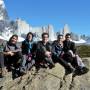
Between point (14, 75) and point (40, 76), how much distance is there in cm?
98

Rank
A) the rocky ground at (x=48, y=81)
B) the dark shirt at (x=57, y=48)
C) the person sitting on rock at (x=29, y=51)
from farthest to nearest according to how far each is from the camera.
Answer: the dark shirt at (x=57, y=48) → the person sitting on rock at (x=29, y=51) → the rocky ground at (x=48, y=81)

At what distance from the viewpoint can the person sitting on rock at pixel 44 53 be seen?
38.5 feet

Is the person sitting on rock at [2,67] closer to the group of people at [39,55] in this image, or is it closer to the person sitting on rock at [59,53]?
the group of people at [39,55]

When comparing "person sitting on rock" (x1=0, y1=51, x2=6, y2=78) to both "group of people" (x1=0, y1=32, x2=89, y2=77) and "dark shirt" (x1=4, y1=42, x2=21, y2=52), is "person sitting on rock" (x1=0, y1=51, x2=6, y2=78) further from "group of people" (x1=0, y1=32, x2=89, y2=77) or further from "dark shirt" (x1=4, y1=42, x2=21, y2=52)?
"dark shirt" (x1=4, y1=42, x2=21, y2=52)

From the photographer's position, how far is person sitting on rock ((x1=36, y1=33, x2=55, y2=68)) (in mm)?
11727

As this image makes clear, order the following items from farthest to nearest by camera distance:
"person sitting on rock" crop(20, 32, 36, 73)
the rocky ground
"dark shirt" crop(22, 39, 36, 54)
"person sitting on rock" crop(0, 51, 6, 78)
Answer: "dark shirt" crop(22, 39, 36, 54), "person sitting on rock" crop(20, 32, 36, 73), "person sitting on rock" crop(0, 51, 6, 78), the rocky ground

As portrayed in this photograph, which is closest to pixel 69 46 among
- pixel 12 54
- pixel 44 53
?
pixel 44 53

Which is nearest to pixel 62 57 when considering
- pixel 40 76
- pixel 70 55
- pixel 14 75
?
pixel 70 55

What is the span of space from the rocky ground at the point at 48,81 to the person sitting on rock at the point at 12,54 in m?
0.45

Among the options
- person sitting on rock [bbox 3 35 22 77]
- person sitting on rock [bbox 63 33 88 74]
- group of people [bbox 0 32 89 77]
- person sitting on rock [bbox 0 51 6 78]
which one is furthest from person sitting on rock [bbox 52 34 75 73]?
person sitting on rock [bbox 0 51 6 78]

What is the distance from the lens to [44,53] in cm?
1170

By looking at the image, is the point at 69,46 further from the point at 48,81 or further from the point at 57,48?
the point at 48,81

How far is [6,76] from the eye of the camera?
1180 centimetres

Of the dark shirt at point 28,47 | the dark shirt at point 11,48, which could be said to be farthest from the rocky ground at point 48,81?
the dark shirt at point 11,48
